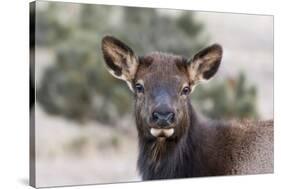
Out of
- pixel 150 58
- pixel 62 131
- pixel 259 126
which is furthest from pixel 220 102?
pixel 62 131

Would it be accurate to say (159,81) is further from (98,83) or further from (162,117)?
(98,83)

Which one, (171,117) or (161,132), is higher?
(171,117)

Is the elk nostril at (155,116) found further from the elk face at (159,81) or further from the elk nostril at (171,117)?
the elk nostril at (171,117)

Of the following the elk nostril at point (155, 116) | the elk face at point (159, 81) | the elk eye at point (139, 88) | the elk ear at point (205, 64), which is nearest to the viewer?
the elk nostril at point (155, 116)

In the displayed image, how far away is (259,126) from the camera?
9.12m

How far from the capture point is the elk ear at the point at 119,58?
8.50m

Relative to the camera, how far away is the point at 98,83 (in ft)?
27.9

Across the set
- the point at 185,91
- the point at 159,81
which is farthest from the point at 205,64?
the point at 159,81

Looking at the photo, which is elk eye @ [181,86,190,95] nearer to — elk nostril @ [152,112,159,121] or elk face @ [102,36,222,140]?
elk face @ [102,36,222,140]

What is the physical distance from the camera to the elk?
8.16m

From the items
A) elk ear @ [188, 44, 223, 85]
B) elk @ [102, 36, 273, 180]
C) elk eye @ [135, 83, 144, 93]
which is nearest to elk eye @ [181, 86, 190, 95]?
elk @ [102, 36, 273, 180]

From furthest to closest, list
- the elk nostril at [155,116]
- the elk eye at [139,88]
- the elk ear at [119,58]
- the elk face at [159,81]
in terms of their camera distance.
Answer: the elk ear at [119,58] → the elk eye at [139,88] → the elk face at [159,81] → the elk nostril at [155,116]

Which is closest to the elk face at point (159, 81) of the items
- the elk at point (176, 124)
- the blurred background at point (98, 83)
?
the elk at point (176, 124)

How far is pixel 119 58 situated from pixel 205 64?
1208 millimetres
